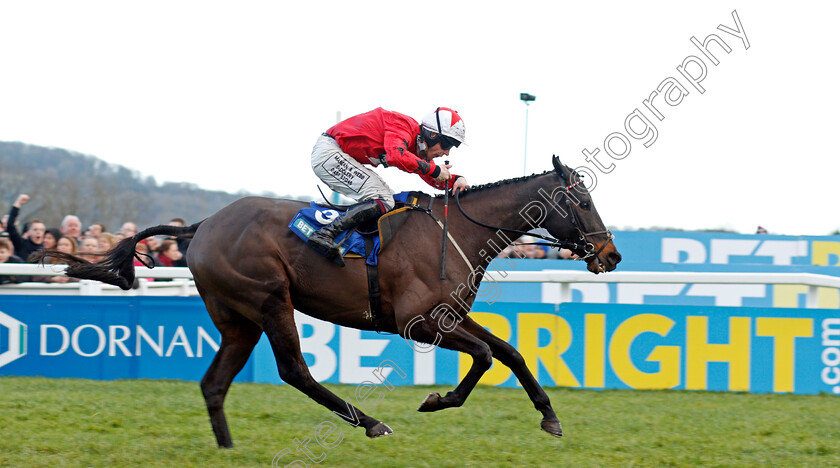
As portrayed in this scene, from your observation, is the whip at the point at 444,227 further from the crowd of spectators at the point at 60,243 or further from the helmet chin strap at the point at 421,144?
the crowd of spectators at the point at 60,243

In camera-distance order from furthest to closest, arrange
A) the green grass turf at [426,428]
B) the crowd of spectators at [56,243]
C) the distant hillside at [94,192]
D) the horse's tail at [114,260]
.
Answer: the distant hillside at [94,192], the crowd of spectators at [56,243], the horse's tail at [114,260], the green grass turf at [426,428]

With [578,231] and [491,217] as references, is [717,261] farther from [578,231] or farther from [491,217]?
[491,217]

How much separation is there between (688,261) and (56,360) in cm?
940

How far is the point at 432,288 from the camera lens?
15.4ft

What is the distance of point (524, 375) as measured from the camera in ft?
15.6

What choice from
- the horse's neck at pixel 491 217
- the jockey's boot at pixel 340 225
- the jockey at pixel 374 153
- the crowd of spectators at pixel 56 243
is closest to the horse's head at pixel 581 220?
the horse's neck at pixel 491 217

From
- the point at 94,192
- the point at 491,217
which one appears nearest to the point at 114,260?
the point at 491,217

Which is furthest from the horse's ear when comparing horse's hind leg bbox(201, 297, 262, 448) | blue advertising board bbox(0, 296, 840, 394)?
blue advertising board bbox(0, 296, 840, 394)

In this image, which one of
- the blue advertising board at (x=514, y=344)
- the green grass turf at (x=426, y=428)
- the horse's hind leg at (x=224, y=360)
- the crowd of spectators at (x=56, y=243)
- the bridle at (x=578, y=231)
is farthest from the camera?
the crowd of spectators at (x=56, y=243)

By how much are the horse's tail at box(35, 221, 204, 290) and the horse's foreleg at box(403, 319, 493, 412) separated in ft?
5.30

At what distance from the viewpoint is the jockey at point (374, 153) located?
4723mm

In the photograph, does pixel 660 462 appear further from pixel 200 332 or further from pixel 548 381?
pixel 200 332

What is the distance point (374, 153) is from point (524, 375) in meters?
1.59

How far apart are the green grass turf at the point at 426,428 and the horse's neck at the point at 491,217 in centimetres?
119
